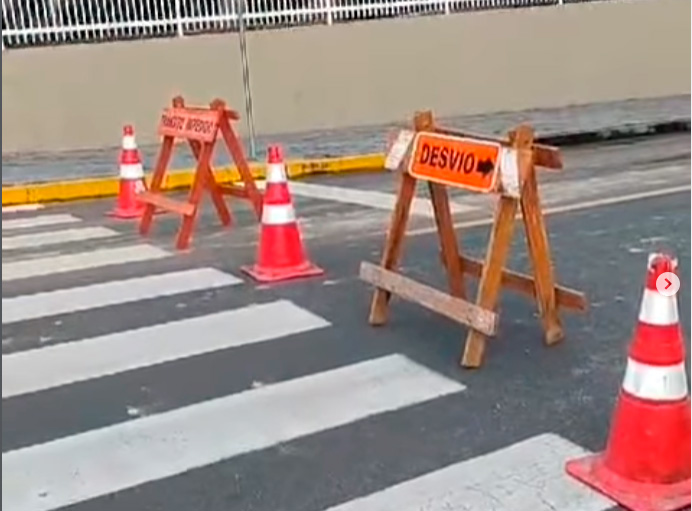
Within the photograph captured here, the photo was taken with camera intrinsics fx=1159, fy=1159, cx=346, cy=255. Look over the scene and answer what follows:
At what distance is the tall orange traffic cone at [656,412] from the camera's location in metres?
3.98

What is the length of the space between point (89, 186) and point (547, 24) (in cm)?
841

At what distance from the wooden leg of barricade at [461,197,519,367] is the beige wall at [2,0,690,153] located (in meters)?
8.72

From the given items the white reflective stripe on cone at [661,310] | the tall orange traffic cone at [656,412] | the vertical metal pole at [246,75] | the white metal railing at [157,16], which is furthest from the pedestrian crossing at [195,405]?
the white metal railing at [157,16]

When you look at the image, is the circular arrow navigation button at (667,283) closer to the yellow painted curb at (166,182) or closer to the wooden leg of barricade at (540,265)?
the wooden leg of barricade at (540,265)

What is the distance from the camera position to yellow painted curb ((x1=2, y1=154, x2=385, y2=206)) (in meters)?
11.4

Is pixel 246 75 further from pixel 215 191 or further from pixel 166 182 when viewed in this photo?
pixel 215 191

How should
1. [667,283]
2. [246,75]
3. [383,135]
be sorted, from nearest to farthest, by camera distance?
[667,283] < [246,75] < [383,135]

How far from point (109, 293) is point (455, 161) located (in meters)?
2.55

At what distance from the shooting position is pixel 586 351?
573 centimetres

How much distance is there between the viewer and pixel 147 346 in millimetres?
5996

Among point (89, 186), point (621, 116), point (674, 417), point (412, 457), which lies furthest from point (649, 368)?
point (621, 116)

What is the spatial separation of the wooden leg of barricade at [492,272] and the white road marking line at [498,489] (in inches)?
42.3

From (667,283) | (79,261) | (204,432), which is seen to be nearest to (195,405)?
(204,432)

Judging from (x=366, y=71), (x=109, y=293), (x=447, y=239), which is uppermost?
(x=366, y=71)
